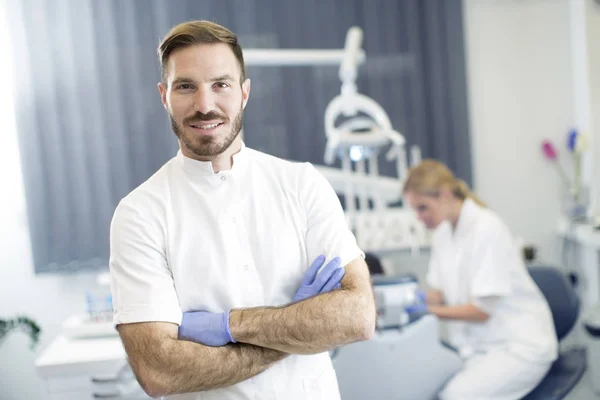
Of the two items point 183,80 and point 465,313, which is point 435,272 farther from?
point 183,80

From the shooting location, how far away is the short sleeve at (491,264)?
6.88 ft

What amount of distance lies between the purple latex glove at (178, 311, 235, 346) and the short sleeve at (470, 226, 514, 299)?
126cm

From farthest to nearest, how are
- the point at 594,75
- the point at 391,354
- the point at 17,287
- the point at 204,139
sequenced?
1. the point at 594,75
2. the point at 17,287
3. the point at 391,354
4. the point at 204,139

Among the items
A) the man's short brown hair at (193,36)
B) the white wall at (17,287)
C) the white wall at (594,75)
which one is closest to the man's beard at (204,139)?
the man's short brown hair at (193,36)

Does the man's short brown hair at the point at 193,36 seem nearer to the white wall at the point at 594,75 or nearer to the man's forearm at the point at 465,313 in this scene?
the man's forearm at the point at 465,313

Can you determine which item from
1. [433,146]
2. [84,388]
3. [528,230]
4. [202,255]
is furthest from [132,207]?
[528,230]

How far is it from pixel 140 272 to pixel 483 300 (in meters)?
1.41

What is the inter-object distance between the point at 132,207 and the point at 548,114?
111 inches

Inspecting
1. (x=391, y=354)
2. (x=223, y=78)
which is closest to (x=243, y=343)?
(x=223, y=78)

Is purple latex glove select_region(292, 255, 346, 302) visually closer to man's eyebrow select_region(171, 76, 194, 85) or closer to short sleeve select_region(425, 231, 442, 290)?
man's eyebrow select_region(171, 76, 194, 85)

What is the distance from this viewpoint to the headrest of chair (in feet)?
7.14

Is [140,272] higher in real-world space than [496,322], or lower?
higher

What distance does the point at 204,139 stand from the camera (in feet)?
3.82

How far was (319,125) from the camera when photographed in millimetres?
3029
